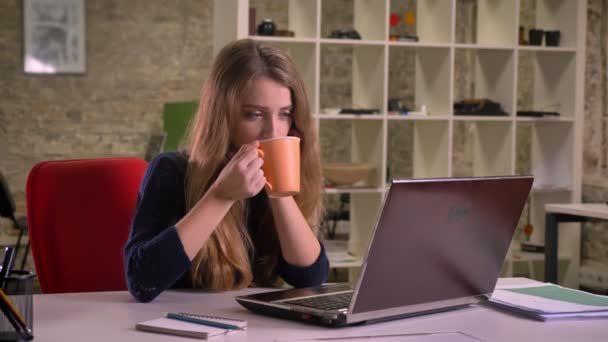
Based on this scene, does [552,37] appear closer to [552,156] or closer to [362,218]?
[552,156]

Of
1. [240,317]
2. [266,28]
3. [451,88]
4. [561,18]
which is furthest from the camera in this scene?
[561,18]

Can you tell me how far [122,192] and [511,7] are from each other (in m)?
3.65

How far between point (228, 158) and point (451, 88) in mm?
3284

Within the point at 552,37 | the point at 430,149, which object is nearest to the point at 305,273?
the point at 430,149

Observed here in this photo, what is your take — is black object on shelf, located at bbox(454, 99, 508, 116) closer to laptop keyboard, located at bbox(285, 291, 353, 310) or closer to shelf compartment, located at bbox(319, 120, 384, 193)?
shelf compartment, located at bbox(319, 120, 384, 193)

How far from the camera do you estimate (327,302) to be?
1.62 m

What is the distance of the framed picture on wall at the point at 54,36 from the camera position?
8.44 metres

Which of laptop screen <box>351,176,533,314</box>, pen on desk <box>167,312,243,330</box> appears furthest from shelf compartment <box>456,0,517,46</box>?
pen on desk <box>167,312,243,330</box>

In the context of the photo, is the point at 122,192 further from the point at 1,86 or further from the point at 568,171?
the point at 1,86

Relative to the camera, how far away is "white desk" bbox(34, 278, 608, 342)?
1446 mm

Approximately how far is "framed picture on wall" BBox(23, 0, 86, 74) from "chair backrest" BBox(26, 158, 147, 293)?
21.8 ft

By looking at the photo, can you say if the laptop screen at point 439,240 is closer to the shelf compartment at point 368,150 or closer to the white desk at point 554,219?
the white desk at point 554,219

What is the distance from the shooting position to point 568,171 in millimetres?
5488

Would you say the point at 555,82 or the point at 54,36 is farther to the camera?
the point at 54,36
